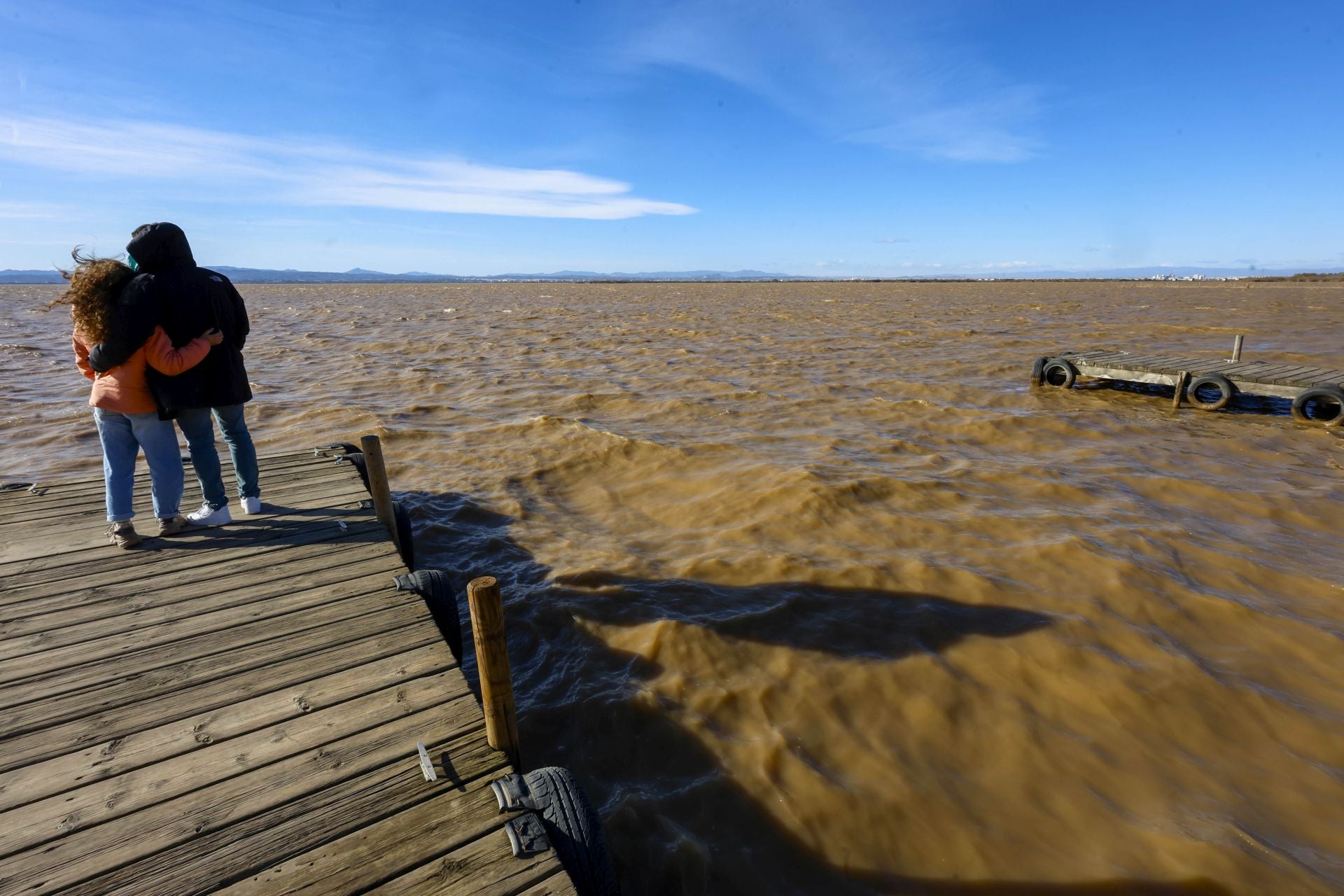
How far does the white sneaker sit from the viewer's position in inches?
217

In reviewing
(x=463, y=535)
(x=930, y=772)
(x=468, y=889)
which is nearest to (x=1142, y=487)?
(x=930, y=772)

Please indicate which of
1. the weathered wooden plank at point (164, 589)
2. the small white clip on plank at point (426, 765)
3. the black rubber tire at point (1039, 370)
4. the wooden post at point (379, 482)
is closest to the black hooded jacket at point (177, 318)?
the wooden post at point (379, 482)

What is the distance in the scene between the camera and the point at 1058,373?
16172 mm

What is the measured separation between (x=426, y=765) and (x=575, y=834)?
758 millimetres

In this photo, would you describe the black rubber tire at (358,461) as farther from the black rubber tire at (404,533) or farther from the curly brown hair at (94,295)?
the curly brown hair at (94,295)

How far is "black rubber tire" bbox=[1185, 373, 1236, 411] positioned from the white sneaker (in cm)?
1715

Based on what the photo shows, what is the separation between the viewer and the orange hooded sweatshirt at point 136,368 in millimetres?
4574

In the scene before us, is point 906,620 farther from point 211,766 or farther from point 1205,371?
point 1205,371

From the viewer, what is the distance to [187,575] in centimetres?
478

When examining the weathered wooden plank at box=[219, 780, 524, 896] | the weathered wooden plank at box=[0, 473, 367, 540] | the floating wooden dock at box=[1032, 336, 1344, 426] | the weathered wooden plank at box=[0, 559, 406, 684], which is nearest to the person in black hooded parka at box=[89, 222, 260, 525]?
the weathered wooden plank at box=[0, 473, 367, 540]

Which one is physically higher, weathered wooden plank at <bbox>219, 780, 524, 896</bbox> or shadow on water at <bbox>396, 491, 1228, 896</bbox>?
weathered wooden plank at <bbox>219, 780, 524, 896</bbox>

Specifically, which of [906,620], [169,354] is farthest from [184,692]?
[906,620]

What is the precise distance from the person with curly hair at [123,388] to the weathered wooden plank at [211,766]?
2714 millimetres

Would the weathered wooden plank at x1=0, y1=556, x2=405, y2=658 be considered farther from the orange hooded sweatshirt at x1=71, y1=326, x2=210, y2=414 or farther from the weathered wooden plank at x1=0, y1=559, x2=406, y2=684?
the orange hooded sweatshirt at x1=71, y1=326, x2=210, y2=414
